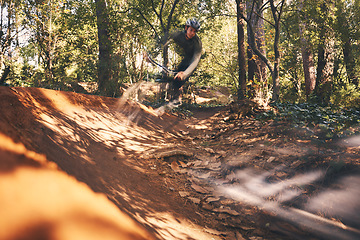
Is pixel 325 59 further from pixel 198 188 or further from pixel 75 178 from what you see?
pixel 75 178

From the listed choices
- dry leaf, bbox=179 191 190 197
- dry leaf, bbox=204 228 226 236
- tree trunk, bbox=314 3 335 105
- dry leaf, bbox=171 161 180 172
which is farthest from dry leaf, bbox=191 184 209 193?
tree trunk, bbox=314 3 335 105

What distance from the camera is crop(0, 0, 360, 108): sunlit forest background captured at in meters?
8.19

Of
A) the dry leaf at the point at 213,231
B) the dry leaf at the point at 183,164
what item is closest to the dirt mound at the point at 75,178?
the dry leaf at the point at 213,231

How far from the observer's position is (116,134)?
17.6 feet

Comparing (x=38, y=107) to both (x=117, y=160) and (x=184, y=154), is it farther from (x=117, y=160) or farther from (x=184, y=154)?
(x=184, y=154)

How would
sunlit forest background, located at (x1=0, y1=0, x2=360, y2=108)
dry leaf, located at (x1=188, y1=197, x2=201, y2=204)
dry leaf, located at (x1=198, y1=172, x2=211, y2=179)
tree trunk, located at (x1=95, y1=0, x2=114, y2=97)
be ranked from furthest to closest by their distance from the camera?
tree trunk, located at (x1=95, y1=0, x2=114, y2=97), sunlit forest background, located at (x1=0, y1=0, x2=360, y2=108), dry leaf, located at (x1=198, y1=172, x2=211, y2=179), dry leaf, located at (x1=188, y1=197, x2=201, y2=204)

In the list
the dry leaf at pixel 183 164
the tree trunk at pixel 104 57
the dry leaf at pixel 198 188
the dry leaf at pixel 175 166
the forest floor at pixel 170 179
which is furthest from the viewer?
the tree trunk at pixel 104 57

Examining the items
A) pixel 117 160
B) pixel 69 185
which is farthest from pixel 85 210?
pixel 117 160

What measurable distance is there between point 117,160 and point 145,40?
13.7 metres

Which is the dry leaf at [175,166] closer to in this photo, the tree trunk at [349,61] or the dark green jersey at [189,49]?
the dark green jersey at [189,49]

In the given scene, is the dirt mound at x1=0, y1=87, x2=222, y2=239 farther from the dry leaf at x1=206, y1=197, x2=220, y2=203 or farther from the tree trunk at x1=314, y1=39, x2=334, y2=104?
the tree trunk at x1=314, y1=39, x2=334, y2=104

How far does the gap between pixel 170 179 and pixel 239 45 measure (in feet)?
25.9

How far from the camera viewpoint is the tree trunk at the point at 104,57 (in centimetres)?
987

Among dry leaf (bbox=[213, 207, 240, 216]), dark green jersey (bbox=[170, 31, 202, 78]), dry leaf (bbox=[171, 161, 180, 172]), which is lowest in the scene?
dry leaf (bbox=[213, 207, 240, 216])
